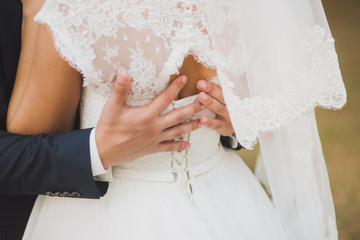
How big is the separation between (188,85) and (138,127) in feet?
0.58

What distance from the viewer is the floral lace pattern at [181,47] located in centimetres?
73

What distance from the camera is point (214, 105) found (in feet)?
2.99

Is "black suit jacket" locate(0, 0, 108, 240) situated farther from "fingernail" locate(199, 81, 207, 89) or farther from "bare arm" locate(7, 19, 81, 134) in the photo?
"fingernail" locate(199, 81, 207, 89)

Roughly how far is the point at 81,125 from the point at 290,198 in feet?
1.99

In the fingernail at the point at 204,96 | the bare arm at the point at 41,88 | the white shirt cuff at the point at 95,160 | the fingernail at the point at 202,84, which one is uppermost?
the bare arm at the point at 41,88

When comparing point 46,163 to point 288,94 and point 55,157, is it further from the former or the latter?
point 288,94

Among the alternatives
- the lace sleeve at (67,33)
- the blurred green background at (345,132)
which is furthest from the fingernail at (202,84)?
the blurred green background at (345,132)

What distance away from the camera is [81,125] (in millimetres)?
980

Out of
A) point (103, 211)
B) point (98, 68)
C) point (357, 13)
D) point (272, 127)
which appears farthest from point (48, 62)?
point (357, 13)

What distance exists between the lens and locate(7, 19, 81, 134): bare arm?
81cm

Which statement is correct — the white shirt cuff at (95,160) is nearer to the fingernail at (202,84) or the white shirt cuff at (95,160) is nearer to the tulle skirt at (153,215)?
the tulle skirt at (153,215)

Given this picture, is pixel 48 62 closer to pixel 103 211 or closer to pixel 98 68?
pixel 98 68

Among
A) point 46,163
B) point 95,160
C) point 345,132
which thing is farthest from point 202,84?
point 345,132

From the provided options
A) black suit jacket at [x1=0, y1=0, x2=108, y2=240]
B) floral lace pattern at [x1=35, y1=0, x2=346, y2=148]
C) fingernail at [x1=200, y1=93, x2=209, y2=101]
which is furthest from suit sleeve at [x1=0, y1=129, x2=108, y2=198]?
fingernail at [x1=200, y1=93, x2=209, y2=101]
